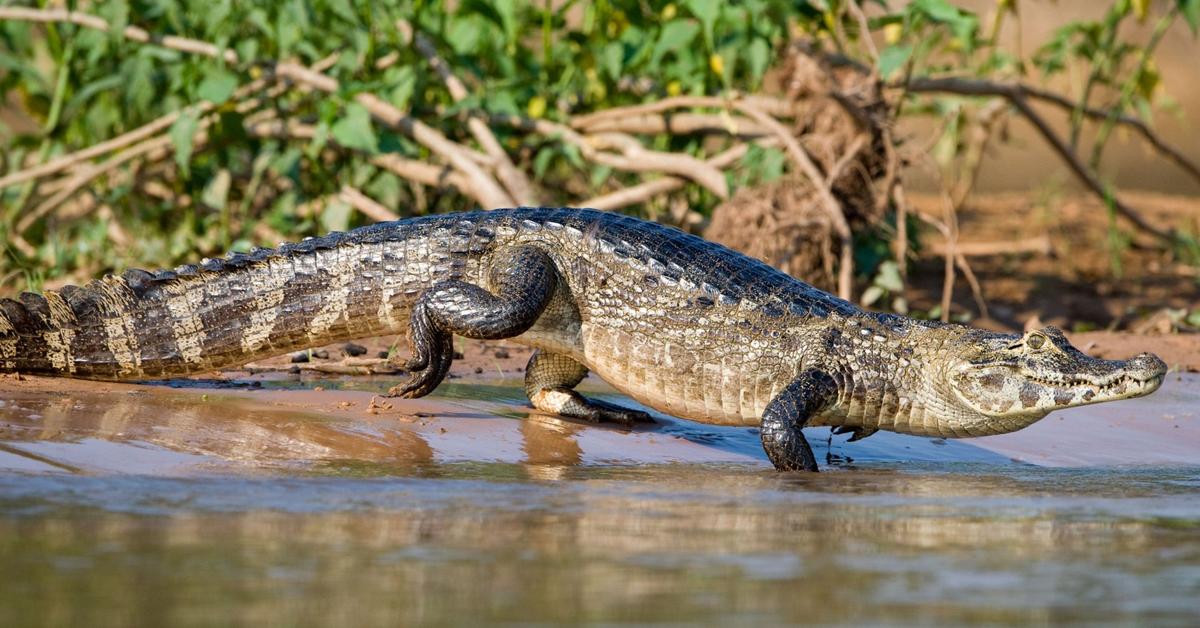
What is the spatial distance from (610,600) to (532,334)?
260cm

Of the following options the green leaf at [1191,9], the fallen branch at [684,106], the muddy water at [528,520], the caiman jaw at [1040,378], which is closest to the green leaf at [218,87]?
the fallen branch at [684,106]

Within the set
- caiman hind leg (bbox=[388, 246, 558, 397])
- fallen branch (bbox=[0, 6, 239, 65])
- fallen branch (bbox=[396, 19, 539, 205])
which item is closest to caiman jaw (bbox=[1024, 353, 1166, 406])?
caiman hind leg (bbox=[388, 246, 558, 397])

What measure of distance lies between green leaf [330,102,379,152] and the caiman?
5.66 ft

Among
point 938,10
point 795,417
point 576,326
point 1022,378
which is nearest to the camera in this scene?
point 795,417

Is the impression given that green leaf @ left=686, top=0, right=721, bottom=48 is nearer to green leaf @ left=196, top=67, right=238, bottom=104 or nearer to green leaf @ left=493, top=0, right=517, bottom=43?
green leaf @ left=493, top=0, right=517, bottom=43

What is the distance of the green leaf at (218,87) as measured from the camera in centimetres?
681

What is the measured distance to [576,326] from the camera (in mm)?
5078

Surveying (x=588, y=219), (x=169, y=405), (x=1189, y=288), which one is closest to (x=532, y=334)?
(x=588, y=219)

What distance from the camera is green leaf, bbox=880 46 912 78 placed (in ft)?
21.7

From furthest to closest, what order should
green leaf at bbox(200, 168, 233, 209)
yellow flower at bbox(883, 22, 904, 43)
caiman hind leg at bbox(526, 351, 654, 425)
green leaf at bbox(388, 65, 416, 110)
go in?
1. yellow flower at bbox(883, 22, 904, 43)
2. green leaf at bbox(200, 168, 233, 209)
3. green leaf at bbox(388, 65, 416, 110)
4. caiman hind leg at bbox(526, 351, 654, 425)

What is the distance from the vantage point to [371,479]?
371 centimetres

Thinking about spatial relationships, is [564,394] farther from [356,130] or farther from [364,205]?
[364,205]

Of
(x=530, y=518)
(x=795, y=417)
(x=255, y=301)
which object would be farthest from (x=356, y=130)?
(x=530, y=518)

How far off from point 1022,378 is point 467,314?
181 centimetres
